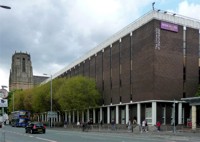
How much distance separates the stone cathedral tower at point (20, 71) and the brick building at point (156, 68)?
121 m

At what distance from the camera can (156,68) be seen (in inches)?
2379

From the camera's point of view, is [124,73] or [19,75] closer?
[124,73]

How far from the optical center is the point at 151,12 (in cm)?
6262

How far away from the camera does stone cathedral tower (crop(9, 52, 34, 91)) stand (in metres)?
188

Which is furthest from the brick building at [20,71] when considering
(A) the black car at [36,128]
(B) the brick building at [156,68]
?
(A) the black car at [36,128]

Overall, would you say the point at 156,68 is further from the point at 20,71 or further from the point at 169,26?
the point at 20,71

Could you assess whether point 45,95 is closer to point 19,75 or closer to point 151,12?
point 151,12

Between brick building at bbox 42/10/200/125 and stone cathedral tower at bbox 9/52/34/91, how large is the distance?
398ft

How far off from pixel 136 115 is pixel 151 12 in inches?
741

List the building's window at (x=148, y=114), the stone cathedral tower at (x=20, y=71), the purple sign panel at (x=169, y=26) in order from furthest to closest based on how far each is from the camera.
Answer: the stone cathedral tower at (x=20, y=71), the building's window at (x=148, y=114), the purple sign panel at (x=169, y=26)

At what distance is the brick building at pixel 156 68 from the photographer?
61156 mm

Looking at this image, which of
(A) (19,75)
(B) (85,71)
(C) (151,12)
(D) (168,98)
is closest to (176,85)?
(D) (168,98)

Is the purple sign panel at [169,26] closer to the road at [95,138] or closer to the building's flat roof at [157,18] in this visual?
the building's flat roof at [157,18]

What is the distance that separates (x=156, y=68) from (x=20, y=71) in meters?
138
